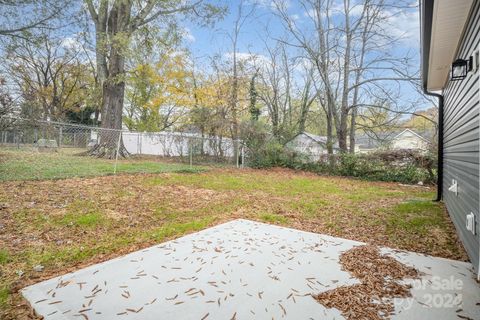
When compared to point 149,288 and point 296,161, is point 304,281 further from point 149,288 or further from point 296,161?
point 296,161

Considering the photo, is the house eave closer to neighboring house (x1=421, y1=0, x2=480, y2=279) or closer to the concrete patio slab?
neighboring house (x1=421, y1=0, x2=480, y2=279)

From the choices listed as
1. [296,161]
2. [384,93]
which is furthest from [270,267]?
[384,93]

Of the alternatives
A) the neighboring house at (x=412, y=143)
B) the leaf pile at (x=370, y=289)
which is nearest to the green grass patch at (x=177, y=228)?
the leaf pile at (x=370, y=289)

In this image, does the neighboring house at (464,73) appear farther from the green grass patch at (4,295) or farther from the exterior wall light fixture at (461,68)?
the green grass patch at (4,295)

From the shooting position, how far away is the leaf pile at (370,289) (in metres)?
1.86

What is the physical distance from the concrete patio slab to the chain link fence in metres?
4.69

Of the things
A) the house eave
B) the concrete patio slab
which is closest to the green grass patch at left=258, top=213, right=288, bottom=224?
the concrete patio slab

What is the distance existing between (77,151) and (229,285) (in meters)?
8.96

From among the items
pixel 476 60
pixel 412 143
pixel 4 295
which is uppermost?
pixel 476 60

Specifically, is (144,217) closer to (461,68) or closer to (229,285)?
(229,285)

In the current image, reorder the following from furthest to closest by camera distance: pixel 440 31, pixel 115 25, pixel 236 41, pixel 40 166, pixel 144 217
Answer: pixel 236 41 → pixel 115 25 → pixel 40 166 → pixel 144 217 → pixel 440 31

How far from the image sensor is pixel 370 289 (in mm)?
2139

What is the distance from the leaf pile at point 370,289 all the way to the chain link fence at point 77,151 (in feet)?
20.4

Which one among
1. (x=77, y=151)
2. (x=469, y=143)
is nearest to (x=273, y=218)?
(x=469, y=143)
